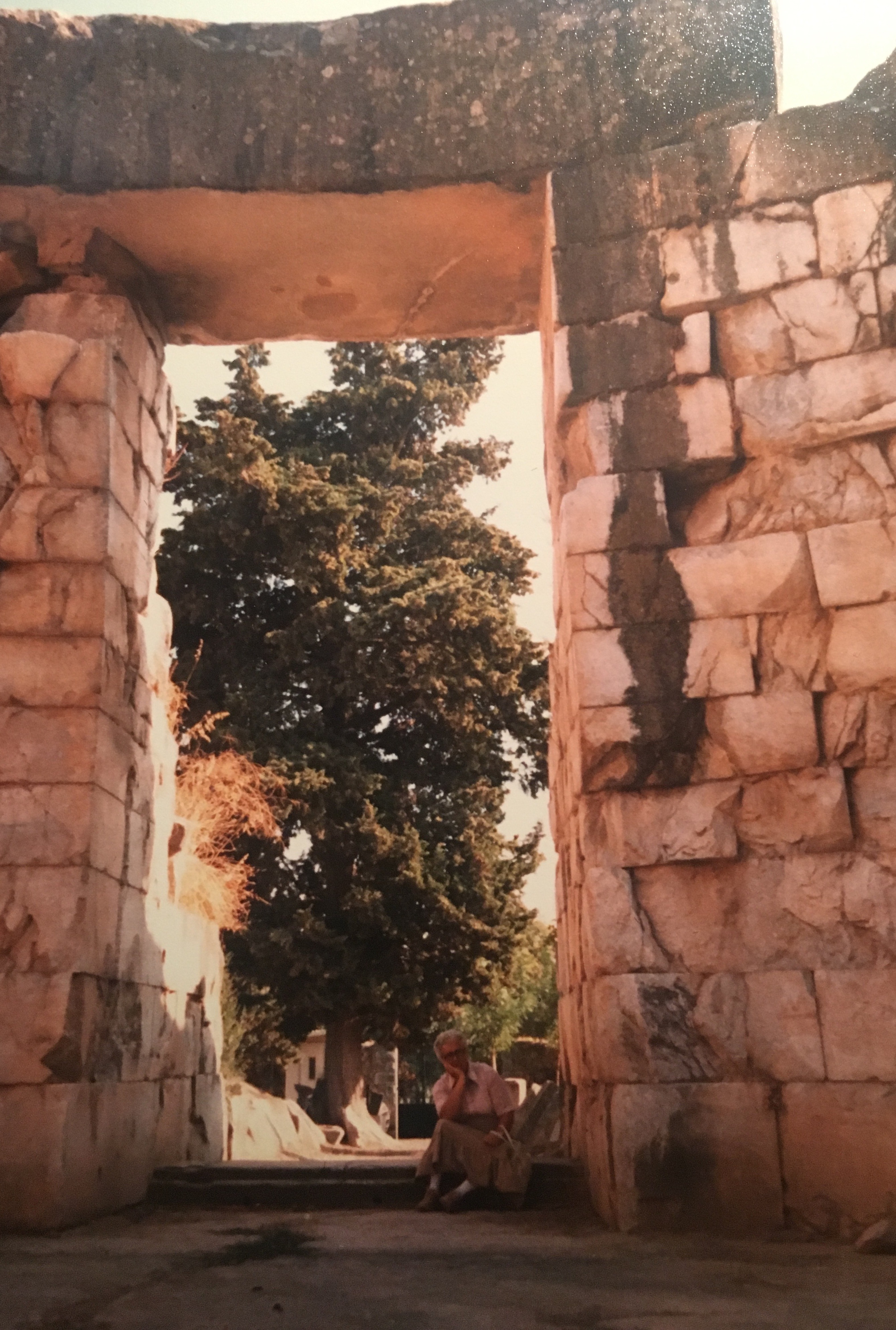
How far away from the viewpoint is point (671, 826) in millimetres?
4613

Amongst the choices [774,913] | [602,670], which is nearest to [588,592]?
[602,670]

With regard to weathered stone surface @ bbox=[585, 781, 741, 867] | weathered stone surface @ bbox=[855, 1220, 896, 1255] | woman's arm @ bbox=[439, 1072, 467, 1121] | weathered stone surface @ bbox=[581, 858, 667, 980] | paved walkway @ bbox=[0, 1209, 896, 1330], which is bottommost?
paved walkway @ bbox=[0, 1209, 896, 1330]

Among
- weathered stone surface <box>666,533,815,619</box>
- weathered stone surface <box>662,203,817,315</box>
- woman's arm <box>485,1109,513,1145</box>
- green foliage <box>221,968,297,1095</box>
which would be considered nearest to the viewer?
weathered stone surface <box>666,533,815,619</box>

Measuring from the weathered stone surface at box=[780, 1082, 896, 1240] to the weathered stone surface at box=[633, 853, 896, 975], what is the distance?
1.52ft

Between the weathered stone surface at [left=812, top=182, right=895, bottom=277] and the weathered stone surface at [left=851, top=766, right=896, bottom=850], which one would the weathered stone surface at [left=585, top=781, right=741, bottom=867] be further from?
the weathered stone surface at [left=812, top=182, right=895, bottom=277]

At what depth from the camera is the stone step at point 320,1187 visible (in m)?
5.32

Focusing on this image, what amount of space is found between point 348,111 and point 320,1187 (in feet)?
17.1

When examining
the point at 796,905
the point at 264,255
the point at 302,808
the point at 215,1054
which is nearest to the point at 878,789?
the point at 796,905

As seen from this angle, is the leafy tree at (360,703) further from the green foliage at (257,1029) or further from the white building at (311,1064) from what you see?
the white building at (311,1064)

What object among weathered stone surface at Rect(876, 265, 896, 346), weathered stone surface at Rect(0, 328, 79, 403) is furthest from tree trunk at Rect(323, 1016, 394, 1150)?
weathered stone surface at Rect(876, 265, 896, 346)

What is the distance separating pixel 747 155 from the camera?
520cm

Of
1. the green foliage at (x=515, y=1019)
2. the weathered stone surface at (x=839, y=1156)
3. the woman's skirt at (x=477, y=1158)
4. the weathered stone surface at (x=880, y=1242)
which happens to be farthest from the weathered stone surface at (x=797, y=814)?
the green foliage at (x=515, y=1019)

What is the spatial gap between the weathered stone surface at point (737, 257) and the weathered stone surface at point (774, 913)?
8.01 feet

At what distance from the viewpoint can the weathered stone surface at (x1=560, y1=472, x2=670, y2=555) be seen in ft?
16.3
